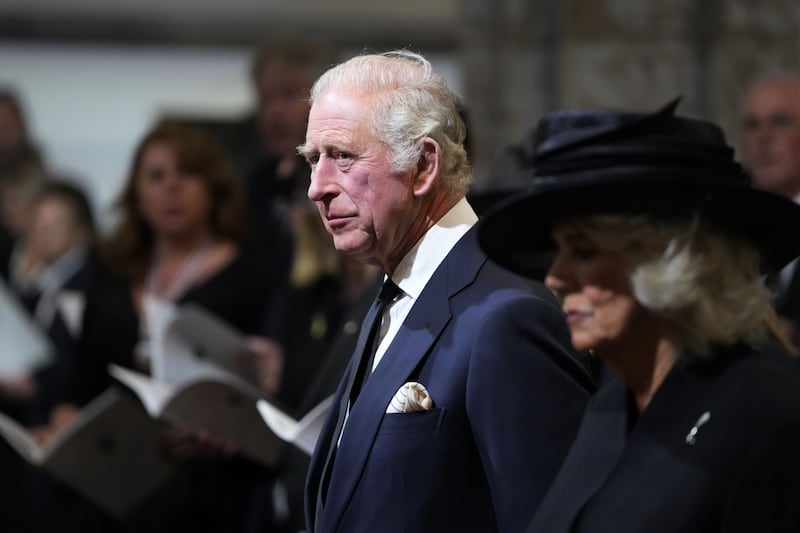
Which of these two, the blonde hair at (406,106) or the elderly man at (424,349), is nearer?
the elderly man at (424,349)

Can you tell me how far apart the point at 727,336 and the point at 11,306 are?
4.70 metres

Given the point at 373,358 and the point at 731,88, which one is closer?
the point at 373,358

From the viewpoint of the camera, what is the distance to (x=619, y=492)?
2572 millimetres

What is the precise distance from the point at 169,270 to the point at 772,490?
3981 mm

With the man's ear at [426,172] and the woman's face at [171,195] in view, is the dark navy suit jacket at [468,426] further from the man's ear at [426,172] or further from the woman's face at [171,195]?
the woman's face at [171,195]

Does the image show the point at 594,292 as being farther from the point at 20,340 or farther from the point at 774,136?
the point at 20,340

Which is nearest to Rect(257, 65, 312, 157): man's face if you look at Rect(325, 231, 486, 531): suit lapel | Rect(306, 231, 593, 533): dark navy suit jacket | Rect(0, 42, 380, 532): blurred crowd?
Rect(0, 42, 380, 532): blurred crowd

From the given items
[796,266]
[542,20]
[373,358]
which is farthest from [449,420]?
[542,20]

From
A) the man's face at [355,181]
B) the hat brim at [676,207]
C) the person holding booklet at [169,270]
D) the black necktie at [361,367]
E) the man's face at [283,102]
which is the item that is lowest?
the person holding booklet at [169,270]

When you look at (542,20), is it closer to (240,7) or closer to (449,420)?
(449,420)

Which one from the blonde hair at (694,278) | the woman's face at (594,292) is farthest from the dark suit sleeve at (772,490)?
the woman's face at (594,292)

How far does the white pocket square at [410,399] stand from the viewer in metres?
3.12

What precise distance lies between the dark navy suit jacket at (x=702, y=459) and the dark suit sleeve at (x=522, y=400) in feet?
0.99

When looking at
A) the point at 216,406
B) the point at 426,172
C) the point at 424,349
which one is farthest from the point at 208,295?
the point at 424,349
